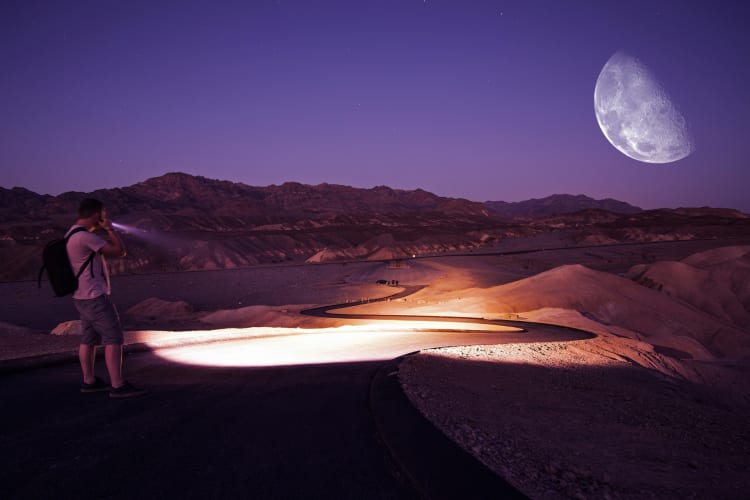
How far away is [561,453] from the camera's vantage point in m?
4.24

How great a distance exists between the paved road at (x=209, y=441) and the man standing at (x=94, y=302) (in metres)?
0.26

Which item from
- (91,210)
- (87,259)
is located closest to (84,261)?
(87,259)

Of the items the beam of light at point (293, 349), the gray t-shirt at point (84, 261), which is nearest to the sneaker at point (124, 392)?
the gray t-shirt at point (84, 261)

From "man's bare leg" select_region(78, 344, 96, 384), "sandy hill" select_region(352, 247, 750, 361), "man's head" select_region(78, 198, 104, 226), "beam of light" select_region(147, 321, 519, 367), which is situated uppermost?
"man's head" select_region(78, 198, 104, 226)

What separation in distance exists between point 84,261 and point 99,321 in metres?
0.65

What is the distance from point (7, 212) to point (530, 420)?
221062 millimetres

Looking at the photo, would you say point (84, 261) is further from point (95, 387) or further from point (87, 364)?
point (95, 387)

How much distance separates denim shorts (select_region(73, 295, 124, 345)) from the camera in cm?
584

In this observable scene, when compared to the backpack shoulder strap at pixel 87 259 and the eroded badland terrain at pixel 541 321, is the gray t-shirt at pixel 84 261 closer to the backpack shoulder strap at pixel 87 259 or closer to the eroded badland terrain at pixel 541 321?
the backpack shoulder strap at pixel 87 259

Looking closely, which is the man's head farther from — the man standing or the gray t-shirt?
the gray t-shirt

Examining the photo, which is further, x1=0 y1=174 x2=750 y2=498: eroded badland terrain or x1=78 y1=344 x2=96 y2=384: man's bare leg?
x1=78 y1=344 x2=96 y2=384: man's bare leg

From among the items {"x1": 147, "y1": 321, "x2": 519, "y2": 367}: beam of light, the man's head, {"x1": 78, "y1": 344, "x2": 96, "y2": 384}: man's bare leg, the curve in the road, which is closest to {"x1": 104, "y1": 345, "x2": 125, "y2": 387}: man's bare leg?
{"x1": 78, "y1": 344, "x2": 96, "y2": 384}: man's bare leg

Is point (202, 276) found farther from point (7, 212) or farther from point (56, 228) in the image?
point (7, 212)

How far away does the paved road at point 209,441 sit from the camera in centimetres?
330
